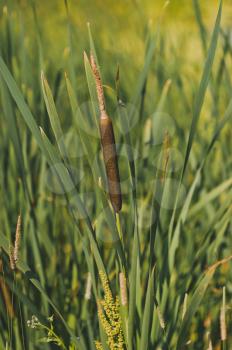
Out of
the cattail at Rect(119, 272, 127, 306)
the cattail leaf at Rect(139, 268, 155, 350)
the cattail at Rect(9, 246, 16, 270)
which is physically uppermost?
the cattail at Rect(9, 246, 16, 270)

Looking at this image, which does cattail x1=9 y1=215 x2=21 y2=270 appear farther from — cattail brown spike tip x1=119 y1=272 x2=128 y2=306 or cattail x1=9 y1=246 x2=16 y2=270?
cattail brown spike tip x1=119 y1=272 x2=128 y2=306

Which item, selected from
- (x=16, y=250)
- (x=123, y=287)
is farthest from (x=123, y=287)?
(x=16, y=250)

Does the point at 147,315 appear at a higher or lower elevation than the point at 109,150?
lower

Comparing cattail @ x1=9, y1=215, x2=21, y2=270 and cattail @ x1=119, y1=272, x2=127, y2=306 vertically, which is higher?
cattail @ x1=9, y1=215, x2=21, y2=270

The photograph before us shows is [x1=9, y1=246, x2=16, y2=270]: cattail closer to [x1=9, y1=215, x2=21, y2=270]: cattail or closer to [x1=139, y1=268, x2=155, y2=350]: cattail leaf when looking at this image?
[x1=9, y1=215, x2=21, y2=270]: cattail

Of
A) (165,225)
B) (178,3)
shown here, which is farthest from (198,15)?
(178,3)

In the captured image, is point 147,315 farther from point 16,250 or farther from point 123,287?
point 16,250

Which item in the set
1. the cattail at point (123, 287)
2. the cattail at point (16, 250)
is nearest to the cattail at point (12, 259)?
the cattail at point (16, 250)

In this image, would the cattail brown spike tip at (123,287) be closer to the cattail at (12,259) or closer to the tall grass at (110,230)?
the tall grass at (110,230)

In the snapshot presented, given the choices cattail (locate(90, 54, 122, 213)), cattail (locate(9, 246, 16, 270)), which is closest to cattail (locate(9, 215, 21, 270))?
cattail (locate(9, 246, 16, 270))
